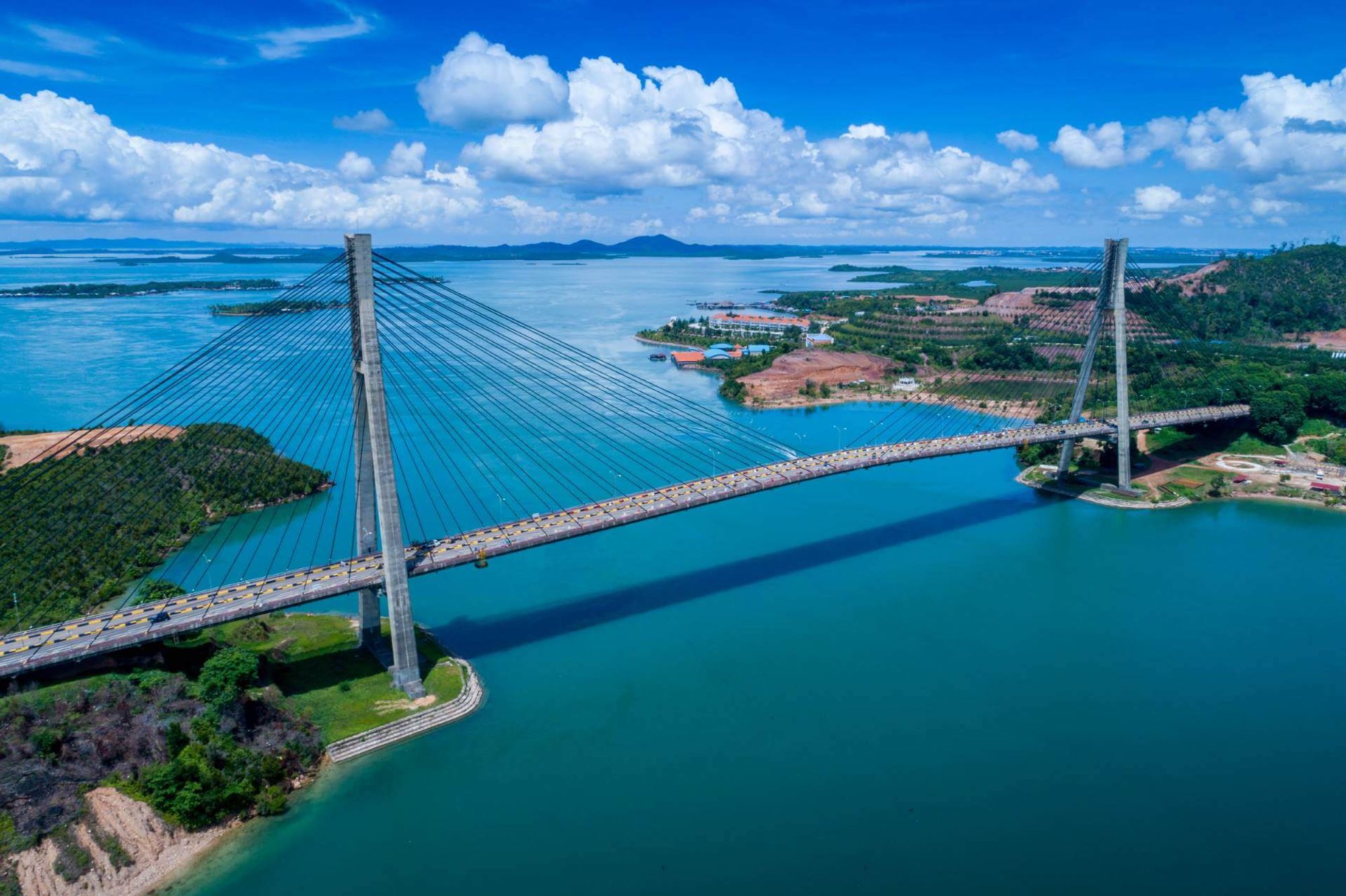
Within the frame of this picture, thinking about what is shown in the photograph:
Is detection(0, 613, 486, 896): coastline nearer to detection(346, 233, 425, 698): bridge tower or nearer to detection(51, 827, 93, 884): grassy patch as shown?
detection(51, 827, 93, 884): grassy patch

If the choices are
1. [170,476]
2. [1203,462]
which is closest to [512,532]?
[170,476]

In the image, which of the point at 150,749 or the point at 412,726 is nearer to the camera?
the point at 150,749

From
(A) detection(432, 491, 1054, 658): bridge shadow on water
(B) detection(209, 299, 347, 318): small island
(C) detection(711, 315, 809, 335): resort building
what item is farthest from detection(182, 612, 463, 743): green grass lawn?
(C) detection(711, 315, 809, 335): resort building

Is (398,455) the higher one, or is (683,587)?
(398,455)

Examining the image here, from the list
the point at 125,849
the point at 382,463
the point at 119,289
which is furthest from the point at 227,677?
the point at 119,289

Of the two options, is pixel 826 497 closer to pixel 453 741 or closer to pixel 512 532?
pixel 512 532

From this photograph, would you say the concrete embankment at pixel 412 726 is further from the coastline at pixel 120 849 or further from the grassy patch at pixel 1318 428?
the grassy patch at pixel 1318 428

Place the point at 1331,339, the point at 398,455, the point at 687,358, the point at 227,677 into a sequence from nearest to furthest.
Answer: the point at 227,677 → the point at 398,455 → the point at 1331,339 → the point at 687,358

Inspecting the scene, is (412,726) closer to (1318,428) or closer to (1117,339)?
(1117,339)
